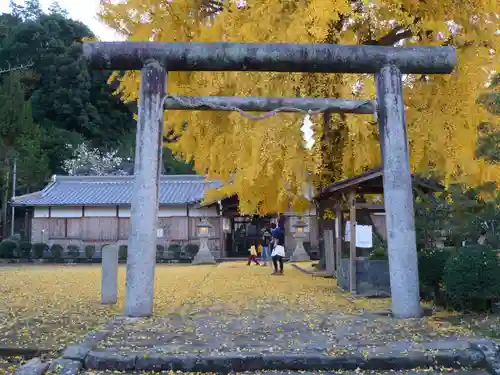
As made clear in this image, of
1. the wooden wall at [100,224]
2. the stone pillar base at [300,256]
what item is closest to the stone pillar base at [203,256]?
the wooden wall at [100,224]

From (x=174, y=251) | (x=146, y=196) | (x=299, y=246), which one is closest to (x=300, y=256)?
(x=299, y=246)

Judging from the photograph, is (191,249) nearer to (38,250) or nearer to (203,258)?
(203,258)

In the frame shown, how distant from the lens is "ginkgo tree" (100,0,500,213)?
934 centimetres

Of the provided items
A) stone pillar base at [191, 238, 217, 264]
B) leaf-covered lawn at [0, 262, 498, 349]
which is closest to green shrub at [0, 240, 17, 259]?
stone pillar base at [191, 238, 217, 264]

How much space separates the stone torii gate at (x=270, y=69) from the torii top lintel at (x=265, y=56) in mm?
14

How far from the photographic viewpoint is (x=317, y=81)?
34.8 feet

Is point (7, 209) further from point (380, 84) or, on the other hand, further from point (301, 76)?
point (380, 84)

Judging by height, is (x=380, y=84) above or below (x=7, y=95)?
below

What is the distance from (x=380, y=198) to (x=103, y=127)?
35.3m

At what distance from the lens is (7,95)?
31781 millimetres

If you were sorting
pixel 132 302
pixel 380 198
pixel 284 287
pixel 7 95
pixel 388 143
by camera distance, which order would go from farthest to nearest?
pixel 7 95, pixel 380 198, pixel 284 287, pixel 388 143, pixel 132 302

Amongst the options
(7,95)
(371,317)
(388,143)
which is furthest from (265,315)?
(7,95)

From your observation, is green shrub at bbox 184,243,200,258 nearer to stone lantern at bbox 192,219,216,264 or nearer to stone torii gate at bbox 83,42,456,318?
stone lantern at bbox 192,219,216,264

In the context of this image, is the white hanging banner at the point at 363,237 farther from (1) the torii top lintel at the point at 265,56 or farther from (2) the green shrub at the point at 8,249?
(2) the green shrub at the point at 8,249
